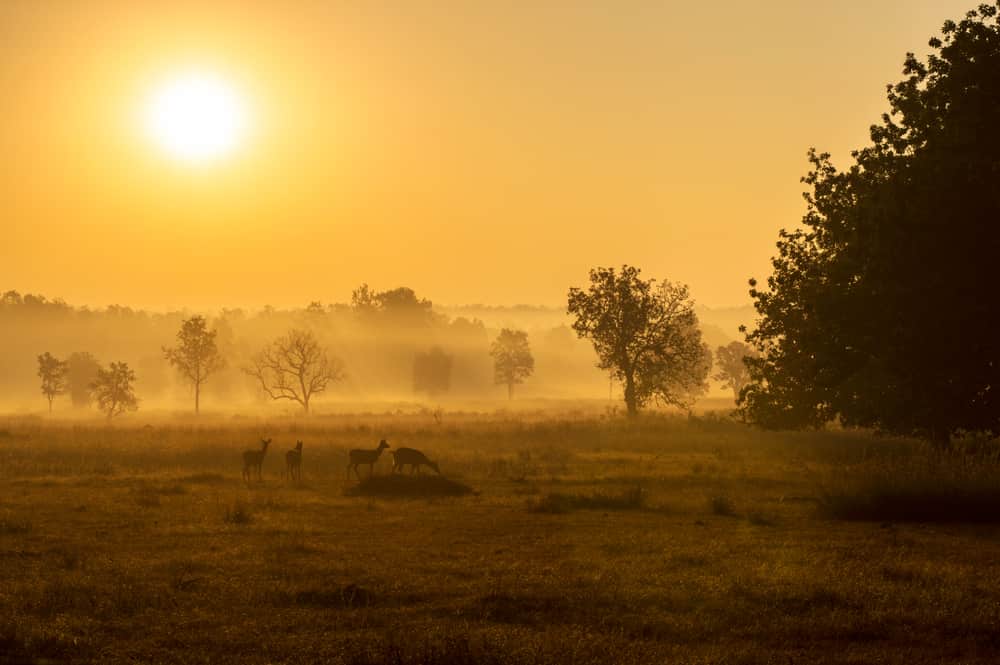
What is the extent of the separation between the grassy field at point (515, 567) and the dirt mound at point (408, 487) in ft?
0.63

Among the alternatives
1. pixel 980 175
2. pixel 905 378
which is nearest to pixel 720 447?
pixel 905 378

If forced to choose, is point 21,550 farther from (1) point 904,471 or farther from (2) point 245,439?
(2) point 245,439

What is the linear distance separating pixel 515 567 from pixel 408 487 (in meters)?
12.0

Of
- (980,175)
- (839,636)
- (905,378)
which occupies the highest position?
(980,175)

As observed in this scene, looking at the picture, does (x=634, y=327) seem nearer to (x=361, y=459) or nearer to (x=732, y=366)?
(x=361, y=459)

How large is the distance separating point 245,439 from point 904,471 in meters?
31.4

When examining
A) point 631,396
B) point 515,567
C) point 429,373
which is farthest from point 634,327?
point 429,373

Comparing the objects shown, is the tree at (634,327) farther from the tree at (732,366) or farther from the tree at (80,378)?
the tree at (80,378)

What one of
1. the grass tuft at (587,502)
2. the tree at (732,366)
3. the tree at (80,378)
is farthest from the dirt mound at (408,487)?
the tree at (80,378)

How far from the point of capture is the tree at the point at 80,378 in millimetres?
120375

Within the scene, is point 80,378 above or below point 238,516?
above

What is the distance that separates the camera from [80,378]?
122 meters

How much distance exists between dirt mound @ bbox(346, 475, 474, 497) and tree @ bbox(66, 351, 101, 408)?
4135 inches

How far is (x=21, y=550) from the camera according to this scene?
1806 centimetres
